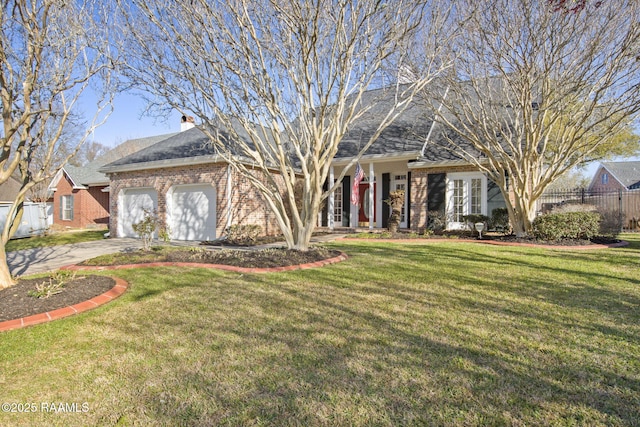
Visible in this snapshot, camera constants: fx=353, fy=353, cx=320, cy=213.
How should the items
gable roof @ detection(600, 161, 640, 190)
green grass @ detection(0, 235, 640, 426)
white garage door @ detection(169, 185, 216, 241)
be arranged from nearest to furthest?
green grass @ detection(0, 235, 640, 426) < white garage door @ detection(169, 185, 216, 241) < gable roof @ detection(600, 161, 640, 190)

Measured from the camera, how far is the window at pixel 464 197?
12.8 meters

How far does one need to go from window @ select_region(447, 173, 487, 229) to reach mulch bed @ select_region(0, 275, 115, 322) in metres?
11.3

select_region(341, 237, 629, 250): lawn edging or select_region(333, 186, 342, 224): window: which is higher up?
select_region(333, 186, 342, 224): window

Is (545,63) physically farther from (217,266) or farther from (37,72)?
(37,72)

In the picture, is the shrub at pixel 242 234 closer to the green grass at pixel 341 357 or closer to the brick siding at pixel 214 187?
the brick siding at pixel 214 187

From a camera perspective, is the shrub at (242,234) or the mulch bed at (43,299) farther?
the shrub at (242,234)

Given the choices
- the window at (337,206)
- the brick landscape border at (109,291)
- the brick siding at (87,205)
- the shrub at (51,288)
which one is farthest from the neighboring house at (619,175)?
the brick siding at (87,205)

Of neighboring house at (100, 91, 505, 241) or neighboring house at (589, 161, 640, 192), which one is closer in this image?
neighboring house at (100, 91, 505, 241)

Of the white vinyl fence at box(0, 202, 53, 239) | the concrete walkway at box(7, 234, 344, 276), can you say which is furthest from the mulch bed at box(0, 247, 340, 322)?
the white vinyl fence at box(0, 202, 53, 239)

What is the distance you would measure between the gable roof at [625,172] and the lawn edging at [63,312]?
36.7 metres

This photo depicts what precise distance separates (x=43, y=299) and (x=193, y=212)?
8.79 meters

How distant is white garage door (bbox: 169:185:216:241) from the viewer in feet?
41.0

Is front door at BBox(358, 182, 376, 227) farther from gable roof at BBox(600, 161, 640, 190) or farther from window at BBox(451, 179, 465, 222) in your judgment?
gable roof at BBox(600, 161, 640, 190)

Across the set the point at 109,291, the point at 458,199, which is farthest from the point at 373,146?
the point at 109,291
